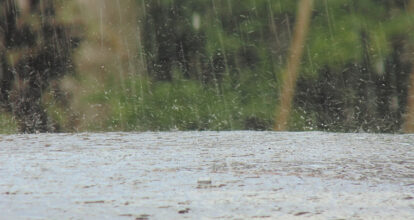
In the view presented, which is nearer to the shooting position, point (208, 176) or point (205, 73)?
point (208, 176)

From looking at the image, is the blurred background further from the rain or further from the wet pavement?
the wet pavement

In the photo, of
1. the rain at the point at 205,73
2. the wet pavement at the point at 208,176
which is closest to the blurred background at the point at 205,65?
the rain at the point at 205,73

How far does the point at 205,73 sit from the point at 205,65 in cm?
6

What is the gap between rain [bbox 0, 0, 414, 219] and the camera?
470 cm

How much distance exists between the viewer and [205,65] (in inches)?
193

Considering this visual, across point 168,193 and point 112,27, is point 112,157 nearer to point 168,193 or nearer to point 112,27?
point 168,193

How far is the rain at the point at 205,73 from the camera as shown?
4695mm

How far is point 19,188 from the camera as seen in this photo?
108 inches

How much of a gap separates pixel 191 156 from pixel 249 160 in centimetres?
37

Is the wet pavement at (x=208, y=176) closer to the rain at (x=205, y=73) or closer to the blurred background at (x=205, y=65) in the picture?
the rain at (x=205, y=73)

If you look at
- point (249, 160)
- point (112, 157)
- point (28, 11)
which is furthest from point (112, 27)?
point (249, 160)

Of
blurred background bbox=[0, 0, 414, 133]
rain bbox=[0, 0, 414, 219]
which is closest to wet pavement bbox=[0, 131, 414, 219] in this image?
rain bbox=[0, 0, 414, 219]

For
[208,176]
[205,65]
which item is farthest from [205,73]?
[208,176]

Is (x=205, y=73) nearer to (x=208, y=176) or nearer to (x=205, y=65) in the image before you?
(x=205, y=65)
